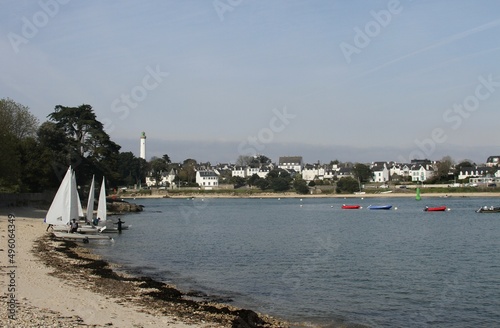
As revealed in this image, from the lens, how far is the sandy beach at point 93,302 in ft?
54.2

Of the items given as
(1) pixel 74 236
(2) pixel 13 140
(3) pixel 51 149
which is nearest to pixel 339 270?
(1) pixel 74 236

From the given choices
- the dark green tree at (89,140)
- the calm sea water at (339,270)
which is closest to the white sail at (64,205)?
the calm sea water at (339,270)

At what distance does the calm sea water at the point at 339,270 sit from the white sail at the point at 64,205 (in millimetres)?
4076

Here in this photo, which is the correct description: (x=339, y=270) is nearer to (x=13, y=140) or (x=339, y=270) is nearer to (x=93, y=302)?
(x=93, y=302)

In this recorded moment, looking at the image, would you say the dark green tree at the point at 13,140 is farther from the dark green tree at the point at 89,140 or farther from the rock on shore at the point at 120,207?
the rock on shore at the point at 120,207

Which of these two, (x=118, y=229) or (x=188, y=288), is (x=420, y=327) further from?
(x=118, y=229)

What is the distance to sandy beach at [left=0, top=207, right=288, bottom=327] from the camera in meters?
16.5

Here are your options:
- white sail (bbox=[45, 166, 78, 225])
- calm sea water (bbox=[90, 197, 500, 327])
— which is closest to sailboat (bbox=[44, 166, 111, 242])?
white sail (bbox=[45, 166, 78, 225])

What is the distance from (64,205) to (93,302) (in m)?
26.9

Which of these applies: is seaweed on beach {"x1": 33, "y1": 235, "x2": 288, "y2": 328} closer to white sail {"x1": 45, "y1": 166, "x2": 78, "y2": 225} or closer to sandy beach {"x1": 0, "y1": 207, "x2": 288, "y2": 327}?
sandy beach {"x1": 0, "y1": 207, "x2": 288, "y2": 327}

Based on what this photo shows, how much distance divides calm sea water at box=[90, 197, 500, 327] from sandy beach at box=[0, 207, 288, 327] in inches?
102

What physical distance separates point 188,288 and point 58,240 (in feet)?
66.7

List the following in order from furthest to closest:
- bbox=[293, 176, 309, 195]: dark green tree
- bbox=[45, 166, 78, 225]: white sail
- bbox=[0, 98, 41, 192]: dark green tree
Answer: bbox=[293, 176, 309, 195]: dark green tree, bbox=[0, 98, 41, 192]: dark green tree, bbox=[45, 166, 78, 225]: white sail

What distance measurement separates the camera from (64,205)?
44688 mm
